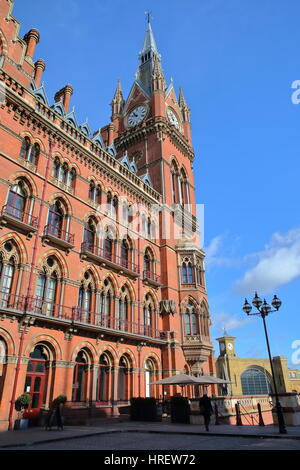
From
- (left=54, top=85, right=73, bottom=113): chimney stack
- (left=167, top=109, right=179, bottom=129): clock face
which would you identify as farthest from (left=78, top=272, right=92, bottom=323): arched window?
(left=167, top=109, right=179, bottom=129): clock face

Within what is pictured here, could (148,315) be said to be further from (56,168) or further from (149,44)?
(149,44)

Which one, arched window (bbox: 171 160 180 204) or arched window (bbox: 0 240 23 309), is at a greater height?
arched window (bbox: 171 160 180 204)

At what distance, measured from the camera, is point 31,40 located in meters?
24.0

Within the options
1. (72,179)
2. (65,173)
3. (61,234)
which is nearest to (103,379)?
(61,234)

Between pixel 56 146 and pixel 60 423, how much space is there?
17250 mm

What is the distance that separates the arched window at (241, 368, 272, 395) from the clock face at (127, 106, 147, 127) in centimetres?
4342

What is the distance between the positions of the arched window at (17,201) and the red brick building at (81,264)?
63 millimetres

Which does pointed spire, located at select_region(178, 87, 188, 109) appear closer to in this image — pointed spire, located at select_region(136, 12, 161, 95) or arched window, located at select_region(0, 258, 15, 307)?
pointed spire, located at select_region(136, 12, 161, 95)

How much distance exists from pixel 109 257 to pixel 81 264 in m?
3.83

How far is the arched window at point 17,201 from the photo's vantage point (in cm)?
1973

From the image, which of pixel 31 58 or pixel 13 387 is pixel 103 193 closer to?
pixel 31 58

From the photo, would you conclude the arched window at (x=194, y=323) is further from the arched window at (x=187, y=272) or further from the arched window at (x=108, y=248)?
the arched window at (x=108, y=248)

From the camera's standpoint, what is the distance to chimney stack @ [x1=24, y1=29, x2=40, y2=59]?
2380 cm

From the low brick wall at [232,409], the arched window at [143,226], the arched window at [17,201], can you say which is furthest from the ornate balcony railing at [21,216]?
the low brick wall at [232,409]
